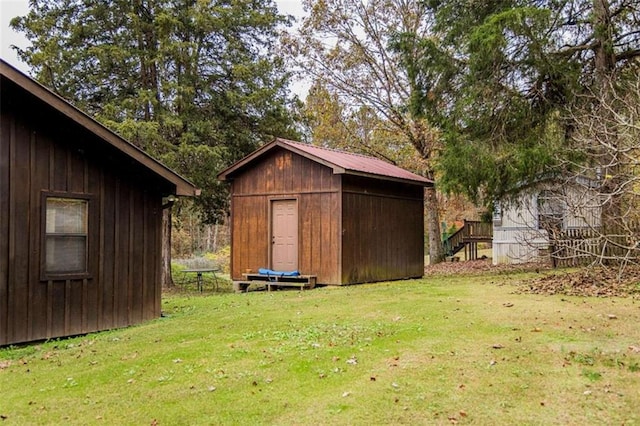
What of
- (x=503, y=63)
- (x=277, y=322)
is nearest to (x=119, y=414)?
(x=277, y=322)

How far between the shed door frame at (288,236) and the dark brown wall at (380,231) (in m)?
1.33

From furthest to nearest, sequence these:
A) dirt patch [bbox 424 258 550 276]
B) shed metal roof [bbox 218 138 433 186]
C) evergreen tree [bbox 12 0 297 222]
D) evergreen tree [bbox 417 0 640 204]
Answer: dirt patch [bbox 424 258 550 276] → evergreen tree [bbox 12 0 297 222] → shed metal roof [bbox 218 138 433 186] → evergreen tree [bbox 417 0 640 204]

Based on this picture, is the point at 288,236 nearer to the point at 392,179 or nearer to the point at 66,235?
the point at 392,179

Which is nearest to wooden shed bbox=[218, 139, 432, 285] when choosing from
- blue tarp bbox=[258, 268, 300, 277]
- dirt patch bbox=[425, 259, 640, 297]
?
blue tarp bbox=[258, 268, 300, 277]

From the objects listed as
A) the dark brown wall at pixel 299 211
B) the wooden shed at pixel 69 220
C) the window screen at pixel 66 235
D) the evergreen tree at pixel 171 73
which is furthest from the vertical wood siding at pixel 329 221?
the window screen at pixel 66 235

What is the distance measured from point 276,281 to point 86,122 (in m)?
7.10

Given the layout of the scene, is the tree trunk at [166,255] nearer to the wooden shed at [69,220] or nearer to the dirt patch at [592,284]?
the wooden shed at [69,220]

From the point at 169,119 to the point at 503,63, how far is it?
898cm

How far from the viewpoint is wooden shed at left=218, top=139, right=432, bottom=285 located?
13.2 metres

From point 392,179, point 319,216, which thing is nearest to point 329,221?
point 319,216

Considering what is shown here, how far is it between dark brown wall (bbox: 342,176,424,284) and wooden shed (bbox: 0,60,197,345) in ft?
17.4

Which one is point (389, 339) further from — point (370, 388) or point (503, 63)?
point (503, 63)

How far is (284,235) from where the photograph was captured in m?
14.1

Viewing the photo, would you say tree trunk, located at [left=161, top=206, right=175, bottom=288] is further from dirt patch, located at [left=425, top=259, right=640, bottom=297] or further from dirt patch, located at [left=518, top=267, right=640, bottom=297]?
dirt patch, located at [left=518, top=267, right=640, bottom=297]
